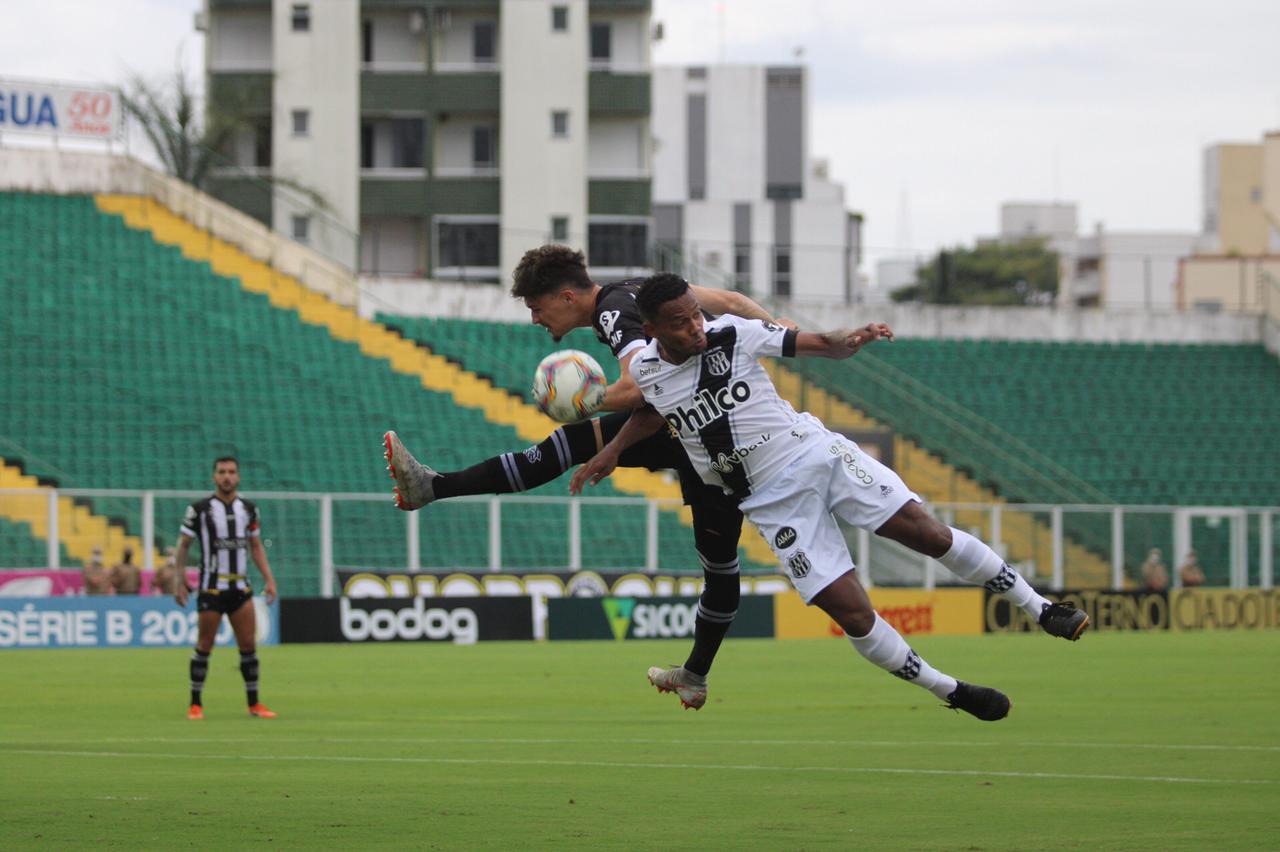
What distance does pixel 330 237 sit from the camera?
47406 mm

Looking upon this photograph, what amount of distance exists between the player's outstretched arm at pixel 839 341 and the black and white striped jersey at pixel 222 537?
840cm

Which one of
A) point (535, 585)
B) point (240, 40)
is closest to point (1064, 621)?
point (535, 585)

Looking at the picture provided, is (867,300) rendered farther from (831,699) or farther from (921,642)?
(831,699)

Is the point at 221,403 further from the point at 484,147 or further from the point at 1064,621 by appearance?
the point at 1064,621

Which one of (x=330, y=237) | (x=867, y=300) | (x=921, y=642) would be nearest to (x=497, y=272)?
(x=330, y=237)

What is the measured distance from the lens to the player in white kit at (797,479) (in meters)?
9.62

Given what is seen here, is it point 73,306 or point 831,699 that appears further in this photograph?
point 73,306

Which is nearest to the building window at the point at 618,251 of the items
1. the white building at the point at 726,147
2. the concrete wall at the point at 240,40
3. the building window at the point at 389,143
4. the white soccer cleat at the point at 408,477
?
the building window at the point at 389,143

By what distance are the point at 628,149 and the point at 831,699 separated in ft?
146

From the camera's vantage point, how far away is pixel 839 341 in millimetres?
9094

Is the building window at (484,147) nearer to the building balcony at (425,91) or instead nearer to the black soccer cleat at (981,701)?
the building balcony at (425,91)

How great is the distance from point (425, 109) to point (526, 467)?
49842 mm

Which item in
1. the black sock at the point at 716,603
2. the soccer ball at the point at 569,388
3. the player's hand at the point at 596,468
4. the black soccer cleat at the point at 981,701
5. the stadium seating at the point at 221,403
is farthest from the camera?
the stadium seating at the point at 221,403

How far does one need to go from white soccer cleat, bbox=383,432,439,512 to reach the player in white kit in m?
0.89
